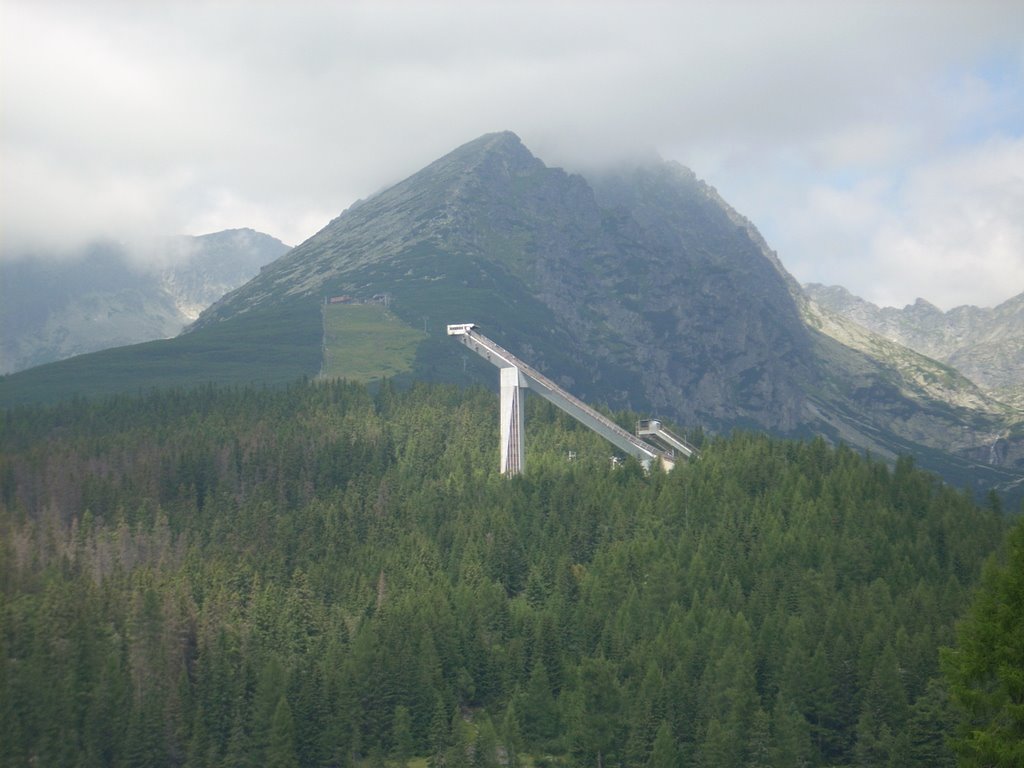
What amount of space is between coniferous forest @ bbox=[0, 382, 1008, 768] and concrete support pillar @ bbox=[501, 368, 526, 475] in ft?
11.5

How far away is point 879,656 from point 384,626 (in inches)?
1766

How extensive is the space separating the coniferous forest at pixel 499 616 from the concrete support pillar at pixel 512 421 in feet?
11.5

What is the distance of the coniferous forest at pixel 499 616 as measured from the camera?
117 m

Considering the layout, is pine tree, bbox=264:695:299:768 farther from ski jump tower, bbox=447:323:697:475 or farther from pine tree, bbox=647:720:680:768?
ski jump tower, bbox=447:323:697:475

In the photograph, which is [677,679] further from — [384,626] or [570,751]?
[384,626]

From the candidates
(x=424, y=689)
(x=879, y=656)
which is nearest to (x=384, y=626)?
(x=424, y=689)

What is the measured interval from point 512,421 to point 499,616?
5660 centimetres

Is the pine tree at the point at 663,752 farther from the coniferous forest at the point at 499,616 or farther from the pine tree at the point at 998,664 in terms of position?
the pine tree at the point at 998,664

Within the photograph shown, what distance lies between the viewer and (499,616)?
454 feet

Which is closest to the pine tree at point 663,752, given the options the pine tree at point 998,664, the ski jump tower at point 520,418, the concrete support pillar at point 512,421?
the pine tree at point 998,664

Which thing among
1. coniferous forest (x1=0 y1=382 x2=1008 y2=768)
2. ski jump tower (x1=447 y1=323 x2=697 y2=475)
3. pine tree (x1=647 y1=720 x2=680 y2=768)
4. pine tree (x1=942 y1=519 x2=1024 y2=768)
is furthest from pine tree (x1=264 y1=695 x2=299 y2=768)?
pine tree (x1=942 y1=519 x2=1024 y2=768)

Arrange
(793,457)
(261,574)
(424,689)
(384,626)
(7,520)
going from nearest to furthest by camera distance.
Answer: (424,689) < (384,626) < (261,574) < (7,520) < (793,457)

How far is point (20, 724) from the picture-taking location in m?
117

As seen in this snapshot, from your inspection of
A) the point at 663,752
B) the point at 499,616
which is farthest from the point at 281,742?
the point at 663,752
